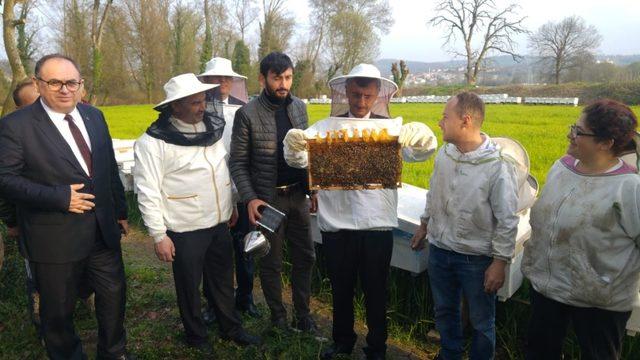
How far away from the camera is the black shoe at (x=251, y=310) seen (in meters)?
4.31

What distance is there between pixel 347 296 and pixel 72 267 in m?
1.94

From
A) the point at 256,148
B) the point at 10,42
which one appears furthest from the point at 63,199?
the point at 10,42

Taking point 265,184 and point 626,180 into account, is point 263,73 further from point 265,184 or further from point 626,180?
point 626,180

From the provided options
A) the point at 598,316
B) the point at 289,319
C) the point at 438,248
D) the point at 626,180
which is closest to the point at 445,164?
the point at 438,248

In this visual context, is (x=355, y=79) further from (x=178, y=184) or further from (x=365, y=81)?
(x=178, y=184)

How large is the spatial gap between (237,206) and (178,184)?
1.04 m

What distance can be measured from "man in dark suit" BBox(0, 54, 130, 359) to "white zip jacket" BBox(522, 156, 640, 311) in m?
2.88

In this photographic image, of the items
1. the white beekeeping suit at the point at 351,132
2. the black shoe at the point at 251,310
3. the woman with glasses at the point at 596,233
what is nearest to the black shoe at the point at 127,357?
the black shoe at the point at 251,310

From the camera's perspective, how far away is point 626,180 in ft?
7.63

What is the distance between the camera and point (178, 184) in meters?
3.29

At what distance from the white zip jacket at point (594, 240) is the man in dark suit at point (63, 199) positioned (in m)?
2.88

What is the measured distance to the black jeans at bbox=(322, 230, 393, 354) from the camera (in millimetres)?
3154

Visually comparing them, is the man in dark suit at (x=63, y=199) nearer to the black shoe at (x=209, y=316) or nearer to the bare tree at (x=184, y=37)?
the black shoe at (x=209, y=316)

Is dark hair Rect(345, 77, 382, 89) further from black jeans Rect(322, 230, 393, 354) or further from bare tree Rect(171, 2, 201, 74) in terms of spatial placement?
bare tree Rect(171, 2, 201, 74)
